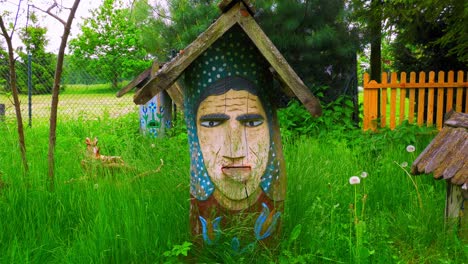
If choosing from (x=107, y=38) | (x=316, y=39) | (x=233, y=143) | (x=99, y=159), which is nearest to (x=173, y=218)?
(x=233, y=143)

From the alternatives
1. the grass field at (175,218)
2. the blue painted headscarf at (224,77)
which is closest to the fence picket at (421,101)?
the grass field at (175,218)

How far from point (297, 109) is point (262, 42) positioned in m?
4.52

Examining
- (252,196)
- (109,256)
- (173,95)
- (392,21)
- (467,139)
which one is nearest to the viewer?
(109,256)

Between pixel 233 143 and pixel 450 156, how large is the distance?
144 cm

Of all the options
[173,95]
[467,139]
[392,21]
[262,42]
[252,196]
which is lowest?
[252,196]

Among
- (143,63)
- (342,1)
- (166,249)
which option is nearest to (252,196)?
(166,249)

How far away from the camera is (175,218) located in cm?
267

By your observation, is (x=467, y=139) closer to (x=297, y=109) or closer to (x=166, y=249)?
(x=166, y=249)

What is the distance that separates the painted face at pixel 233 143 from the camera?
2465 millimetres

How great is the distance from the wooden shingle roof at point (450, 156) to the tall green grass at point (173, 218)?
0.33 meters

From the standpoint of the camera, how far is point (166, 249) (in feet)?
8.02

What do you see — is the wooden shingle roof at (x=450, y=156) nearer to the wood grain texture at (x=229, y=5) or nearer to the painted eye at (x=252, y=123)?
the painted eye at (x=252, y=123)

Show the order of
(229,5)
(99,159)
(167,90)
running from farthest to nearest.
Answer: (99,159), (167,90), (229,5)

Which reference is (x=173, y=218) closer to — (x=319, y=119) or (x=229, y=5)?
(x=229, y=5)
